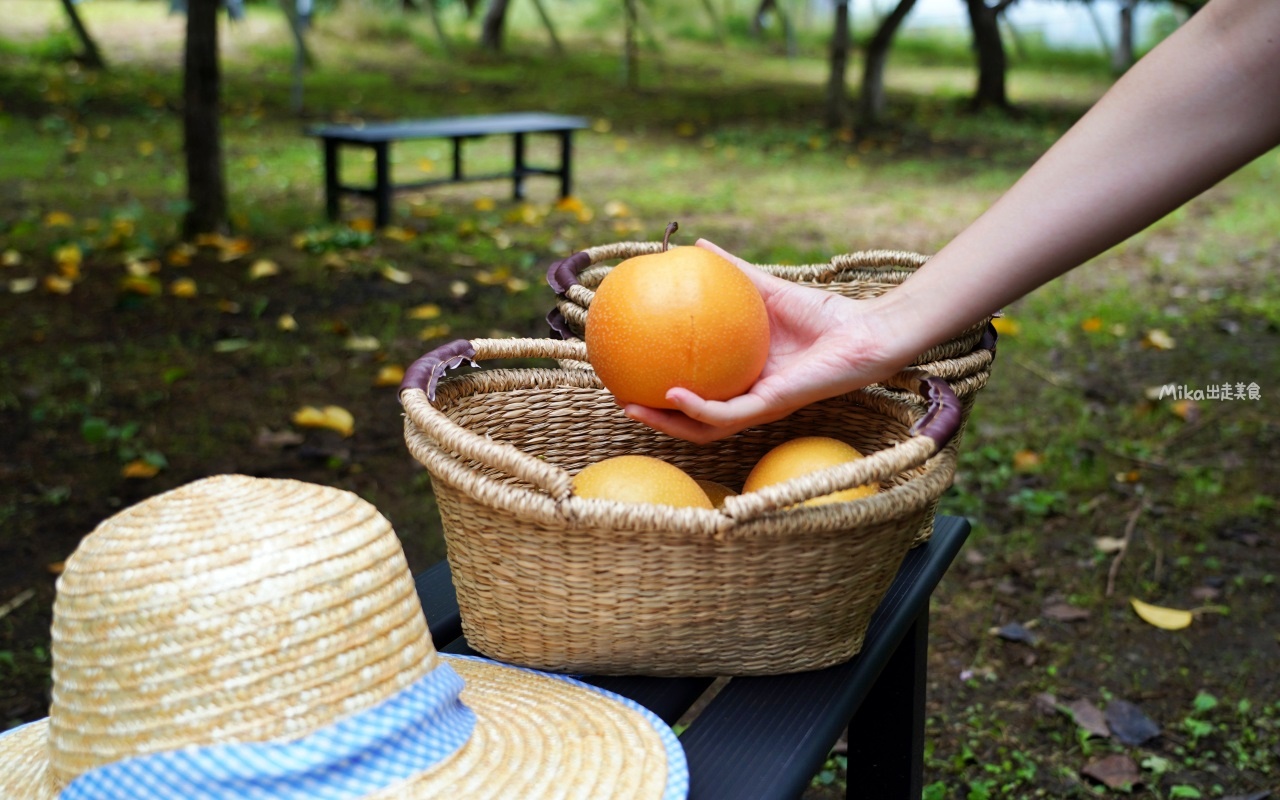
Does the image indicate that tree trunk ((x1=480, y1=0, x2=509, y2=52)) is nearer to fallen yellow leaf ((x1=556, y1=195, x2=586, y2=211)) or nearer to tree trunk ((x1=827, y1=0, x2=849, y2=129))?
tree trunk ((x1=827, y1=0, x2=849, y2=129))

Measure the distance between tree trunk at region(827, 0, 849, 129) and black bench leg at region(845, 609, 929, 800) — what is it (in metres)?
7.11

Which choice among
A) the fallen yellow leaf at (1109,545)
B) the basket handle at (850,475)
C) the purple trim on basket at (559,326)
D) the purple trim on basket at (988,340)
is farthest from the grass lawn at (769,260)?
the basket handle at (850,475)

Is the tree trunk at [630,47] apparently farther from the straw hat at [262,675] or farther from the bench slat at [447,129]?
the straw hat at [262,675]

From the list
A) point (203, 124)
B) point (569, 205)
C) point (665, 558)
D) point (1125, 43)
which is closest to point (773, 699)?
point (665, 558)

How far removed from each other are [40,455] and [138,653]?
7.75 feet

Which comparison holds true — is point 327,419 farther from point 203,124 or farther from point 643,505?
point 643,505

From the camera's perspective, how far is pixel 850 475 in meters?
0.99

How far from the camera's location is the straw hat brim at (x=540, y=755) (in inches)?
33.5

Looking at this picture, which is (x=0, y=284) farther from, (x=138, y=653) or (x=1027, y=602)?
(x=138, y=653)

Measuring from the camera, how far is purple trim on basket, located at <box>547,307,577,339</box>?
5.26 feet

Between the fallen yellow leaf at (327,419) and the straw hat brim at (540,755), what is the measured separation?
2.07m

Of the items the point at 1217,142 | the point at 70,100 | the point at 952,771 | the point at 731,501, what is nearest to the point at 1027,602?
the point at 952,771

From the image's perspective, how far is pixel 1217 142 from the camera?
1080mm

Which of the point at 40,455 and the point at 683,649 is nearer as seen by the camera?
the point at 683,649
